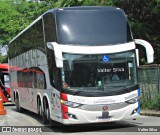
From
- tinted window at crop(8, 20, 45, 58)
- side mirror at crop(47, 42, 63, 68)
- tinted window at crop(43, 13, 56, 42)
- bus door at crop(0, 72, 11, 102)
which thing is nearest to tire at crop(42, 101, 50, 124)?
tinted window at crop(8, 20, 45, 58)

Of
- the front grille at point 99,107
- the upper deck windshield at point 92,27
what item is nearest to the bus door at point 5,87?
the upper deck windshield at point 92,27

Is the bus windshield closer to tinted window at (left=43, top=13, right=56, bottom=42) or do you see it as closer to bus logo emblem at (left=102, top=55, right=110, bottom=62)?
bus logo emblem at (left=102, top=55, right=110, bottom=62)

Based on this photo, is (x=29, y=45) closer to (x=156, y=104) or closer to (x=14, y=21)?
(x=156, y=104)

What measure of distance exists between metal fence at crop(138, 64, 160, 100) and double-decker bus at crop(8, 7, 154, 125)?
624 centimetres

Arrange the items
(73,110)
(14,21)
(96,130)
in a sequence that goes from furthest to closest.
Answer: (14,21) < (96,130) < (73,110)

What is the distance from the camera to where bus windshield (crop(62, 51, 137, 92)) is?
39.5ft

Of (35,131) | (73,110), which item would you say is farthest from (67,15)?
(35,131)

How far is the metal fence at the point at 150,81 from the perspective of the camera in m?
18.7

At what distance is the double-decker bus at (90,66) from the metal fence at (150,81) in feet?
20.5

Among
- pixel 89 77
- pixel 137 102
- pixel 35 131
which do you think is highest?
pixel 89 77

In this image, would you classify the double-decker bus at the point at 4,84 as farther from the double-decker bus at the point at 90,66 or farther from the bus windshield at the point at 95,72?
the bus windshield at the point at 95,72

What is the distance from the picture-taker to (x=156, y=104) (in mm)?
18000

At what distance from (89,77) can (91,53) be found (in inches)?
27.9

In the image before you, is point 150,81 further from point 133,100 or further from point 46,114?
point 133,100
